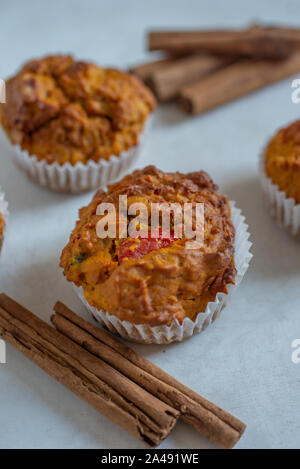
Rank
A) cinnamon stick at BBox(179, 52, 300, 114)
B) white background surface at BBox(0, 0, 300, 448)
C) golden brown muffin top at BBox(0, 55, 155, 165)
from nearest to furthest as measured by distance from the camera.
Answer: white background surface at BBox(0, 0, 300, 448), golden brown muffin top at BBox(0, 55, 155, 165), cinnamon stick at BBox(179, 52, 300, 114)

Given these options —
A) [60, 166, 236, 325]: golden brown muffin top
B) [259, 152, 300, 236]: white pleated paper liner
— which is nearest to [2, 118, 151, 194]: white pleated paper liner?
[60, 166, 236, 325]: golden brown muffin top

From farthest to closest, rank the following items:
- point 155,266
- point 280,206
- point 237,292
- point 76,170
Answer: point 76,170
point 280,206
point 237,292
point 155,266

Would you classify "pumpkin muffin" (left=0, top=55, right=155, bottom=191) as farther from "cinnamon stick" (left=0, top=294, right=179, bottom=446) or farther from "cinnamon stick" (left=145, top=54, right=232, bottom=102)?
"cinnamon stick" (left=0, top=294, right=179, bottom=446)

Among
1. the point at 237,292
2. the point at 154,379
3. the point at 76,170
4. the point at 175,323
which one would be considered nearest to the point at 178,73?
the point at 76,170

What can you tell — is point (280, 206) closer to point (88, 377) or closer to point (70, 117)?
point (70, 117)

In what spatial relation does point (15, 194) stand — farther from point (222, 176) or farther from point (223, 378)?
point (223, 378)
